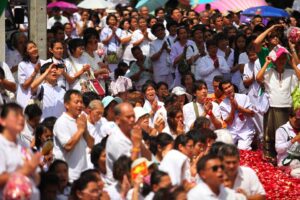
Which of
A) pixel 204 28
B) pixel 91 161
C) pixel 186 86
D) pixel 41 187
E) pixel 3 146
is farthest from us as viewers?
pixel 204 28

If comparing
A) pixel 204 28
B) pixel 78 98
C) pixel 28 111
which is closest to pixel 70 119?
pixel 78 98

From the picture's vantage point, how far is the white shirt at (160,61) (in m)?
18.9

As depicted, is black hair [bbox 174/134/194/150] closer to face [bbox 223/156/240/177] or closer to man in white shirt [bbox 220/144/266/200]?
man in white shirt [bbox 220/144/266/200]

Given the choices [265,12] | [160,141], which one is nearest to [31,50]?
[160,141]

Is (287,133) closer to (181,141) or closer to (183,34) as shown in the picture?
(181,141)

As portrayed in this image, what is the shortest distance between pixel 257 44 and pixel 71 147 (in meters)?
5.40

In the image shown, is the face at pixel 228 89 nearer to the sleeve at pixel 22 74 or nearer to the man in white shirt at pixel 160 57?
the sleeve at pixel 22 74

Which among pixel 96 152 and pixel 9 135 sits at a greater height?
pixel 9 135

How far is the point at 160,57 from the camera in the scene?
62.5ft

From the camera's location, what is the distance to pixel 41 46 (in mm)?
16812

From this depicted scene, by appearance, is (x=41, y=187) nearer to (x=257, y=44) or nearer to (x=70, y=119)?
(x=70, y=119)

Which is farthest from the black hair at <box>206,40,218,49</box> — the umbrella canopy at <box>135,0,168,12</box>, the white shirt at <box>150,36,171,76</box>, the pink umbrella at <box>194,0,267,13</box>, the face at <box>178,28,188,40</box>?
the umbrella canopy at <box>135,0,168,12</box>

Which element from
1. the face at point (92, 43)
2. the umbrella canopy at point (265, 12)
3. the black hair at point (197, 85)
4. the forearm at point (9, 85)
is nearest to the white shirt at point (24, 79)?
the forearm at point (9, 85)

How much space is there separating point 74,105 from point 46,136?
2.15 ft
